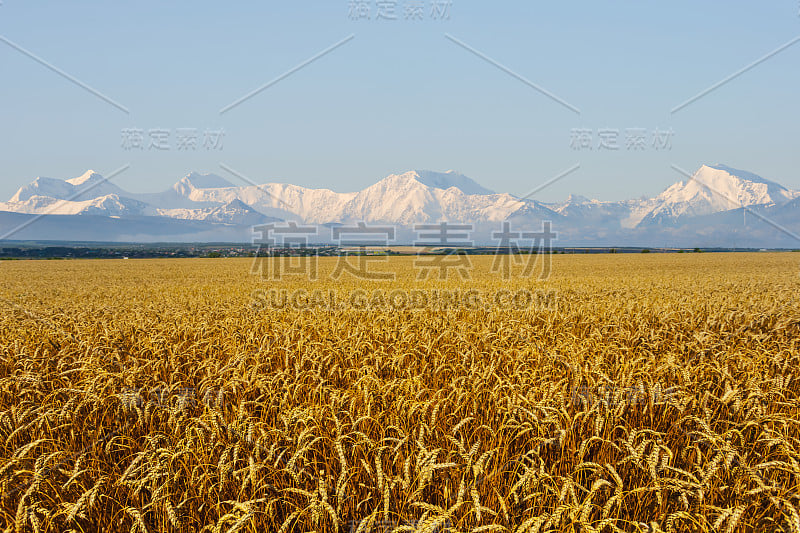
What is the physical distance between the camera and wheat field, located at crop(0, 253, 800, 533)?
94.2 inches

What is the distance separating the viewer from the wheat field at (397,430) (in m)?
2.39

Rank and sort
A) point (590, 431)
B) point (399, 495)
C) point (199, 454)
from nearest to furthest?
point (399, 495)
point (199, 454)
point (590, 431)

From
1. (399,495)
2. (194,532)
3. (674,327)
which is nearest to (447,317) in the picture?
(674,327)

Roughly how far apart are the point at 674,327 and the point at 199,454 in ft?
25.3

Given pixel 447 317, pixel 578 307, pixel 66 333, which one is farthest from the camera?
pixel 578 307

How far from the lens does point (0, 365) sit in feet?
18.0

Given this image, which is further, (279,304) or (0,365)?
(279,304)

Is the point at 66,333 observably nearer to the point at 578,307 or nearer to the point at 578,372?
the point at 578,372

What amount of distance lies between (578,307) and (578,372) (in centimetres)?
557

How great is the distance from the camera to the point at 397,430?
3.19 metres

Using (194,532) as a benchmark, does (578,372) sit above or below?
above

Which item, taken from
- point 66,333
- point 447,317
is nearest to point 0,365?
point 66,333

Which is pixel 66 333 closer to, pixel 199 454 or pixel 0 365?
pixel 0 365

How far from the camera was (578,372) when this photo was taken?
173 inches
